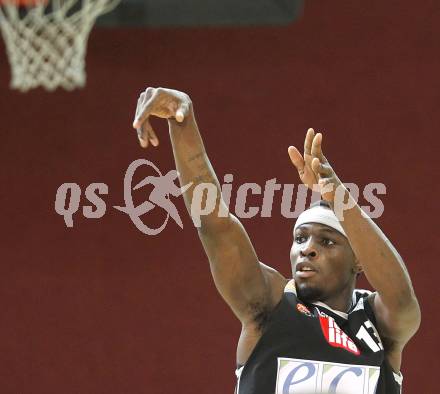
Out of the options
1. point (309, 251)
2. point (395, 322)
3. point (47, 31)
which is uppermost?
point (47, 31)

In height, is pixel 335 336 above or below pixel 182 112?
below

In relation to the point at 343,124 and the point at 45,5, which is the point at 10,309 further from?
the point at 343,124

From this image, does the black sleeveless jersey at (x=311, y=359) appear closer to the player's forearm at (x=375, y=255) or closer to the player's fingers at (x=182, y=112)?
the player's forearm at (x=375, y=255)

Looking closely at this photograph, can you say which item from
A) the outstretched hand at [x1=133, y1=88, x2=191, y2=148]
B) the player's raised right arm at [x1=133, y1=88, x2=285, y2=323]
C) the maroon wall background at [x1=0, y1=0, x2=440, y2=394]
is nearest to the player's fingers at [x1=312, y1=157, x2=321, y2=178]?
the player's raised right arm at [x1=133, y1=88, x2=285, y2=323]

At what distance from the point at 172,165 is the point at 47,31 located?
139 cm

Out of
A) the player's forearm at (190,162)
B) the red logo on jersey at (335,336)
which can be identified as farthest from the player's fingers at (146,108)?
the red logo on jersey at (335,336)

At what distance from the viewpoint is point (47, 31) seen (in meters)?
4.77

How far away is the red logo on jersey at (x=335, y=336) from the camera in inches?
115

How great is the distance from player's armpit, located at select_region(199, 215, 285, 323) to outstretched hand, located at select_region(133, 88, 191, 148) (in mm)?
367

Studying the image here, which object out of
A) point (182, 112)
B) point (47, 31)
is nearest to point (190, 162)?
point (182, 112)

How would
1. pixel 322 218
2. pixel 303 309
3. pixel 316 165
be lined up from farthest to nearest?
pixel 322 218 < pixel 303 309 < pixel 316 165

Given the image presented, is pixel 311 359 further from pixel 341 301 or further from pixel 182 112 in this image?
pixel 182 112

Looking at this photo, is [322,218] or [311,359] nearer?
[311,359]

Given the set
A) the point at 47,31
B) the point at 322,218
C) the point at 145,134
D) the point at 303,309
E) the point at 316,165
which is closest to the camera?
the point at 145,134
